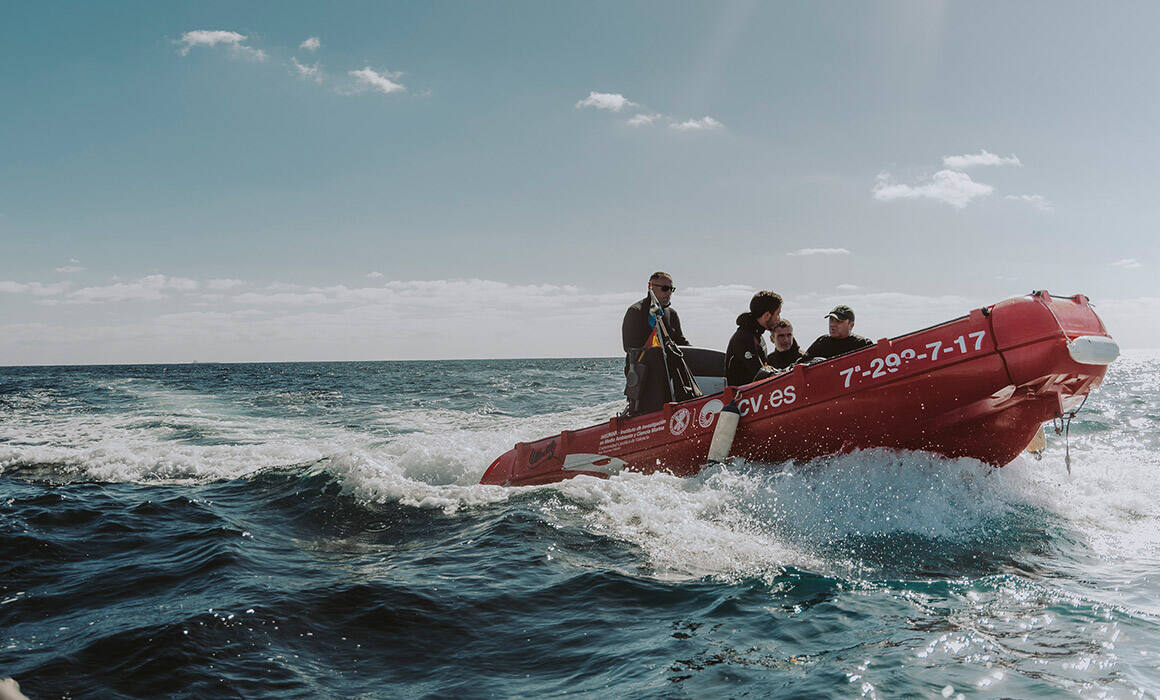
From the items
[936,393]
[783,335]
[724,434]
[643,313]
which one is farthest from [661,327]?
[936,393]

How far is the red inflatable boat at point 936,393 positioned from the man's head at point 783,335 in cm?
77

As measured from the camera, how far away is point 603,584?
3.88m

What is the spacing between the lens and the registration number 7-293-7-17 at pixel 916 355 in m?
4.91

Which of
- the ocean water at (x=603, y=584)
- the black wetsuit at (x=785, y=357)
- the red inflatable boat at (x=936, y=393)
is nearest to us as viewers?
the ocean water at (x=603, y=584)

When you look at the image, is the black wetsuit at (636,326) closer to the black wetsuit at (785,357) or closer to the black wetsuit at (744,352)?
the black wetsuit at (744,352)

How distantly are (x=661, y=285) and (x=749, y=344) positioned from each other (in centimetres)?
100

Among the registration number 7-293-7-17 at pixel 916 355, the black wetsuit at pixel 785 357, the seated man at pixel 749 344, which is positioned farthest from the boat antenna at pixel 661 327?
the registration number 7-293-7-17 at pixel 916 355

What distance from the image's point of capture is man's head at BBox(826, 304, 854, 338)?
6.04 m

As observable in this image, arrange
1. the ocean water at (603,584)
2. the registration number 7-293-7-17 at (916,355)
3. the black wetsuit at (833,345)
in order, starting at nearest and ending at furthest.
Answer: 1. the ocean water at (603,584)
2. the registration number 7-293-7-17 at (916,355)
3. the black wetsuit at (833,345)

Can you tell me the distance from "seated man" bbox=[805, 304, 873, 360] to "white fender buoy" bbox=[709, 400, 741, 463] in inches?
38.8

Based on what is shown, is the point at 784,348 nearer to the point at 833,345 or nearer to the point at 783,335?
the point at 783,335

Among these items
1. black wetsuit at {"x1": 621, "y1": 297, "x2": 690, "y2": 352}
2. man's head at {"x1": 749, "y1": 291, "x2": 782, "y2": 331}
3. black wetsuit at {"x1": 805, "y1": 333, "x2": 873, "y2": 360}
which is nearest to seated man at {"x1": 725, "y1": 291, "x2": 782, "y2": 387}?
man's head at {"x1": 749, "y1": 291, "x2": 782, "y2": 331}

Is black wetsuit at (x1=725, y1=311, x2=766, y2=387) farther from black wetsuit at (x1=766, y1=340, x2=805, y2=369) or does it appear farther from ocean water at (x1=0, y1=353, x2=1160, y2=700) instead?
ocean water at (x1=0, y1=353, x2=1160, y2=700)

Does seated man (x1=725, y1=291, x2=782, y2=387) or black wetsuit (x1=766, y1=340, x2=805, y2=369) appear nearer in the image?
seated man (x1=725, y1=291, x2=782, y2=387)
